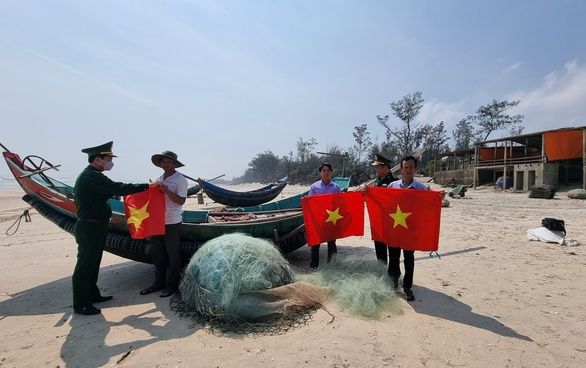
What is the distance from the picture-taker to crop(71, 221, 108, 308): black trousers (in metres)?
4.13

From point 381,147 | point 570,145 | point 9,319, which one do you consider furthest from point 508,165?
point 9,319

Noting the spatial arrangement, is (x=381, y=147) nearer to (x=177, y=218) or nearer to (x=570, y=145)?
(x=570, y=145)

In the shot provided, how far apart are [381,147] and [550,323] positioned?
47.1 m

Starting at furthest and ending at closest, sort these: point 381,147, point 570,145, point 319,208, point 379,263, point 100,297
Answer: point 381,147
point 570,145
point 319,208
point 379,263
point 100,297

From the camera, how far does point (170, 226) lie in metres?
4.70

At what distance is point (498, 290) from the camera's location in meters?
4.74

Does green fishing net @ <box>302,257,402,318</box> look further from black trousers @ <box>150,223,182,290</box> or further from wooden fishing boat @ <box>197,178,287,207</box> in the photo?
wooden fishing boat @ <box>197,178,287,207</box>

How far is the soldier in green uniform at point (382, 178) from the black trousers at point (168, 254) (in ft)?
9.85

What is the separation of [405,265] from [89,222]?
4.23 meters

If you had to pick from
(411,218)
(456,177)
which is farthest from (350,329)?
(456,177)

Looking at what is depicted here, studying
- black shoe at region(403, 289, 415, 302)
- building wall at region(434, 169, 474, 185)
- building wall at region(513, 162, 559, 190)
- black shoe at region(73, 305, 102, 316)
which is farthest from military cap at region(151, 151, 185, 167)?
building wall at region(434, 169, 474, 185)

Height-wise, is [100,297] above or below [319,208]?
below

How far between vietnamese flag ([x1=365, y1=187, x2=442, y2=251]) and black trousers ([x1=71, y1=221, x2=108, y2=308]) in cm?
385

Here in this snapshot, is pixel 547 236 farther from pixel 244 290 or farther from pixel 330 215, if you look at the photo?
pixel 244 290
